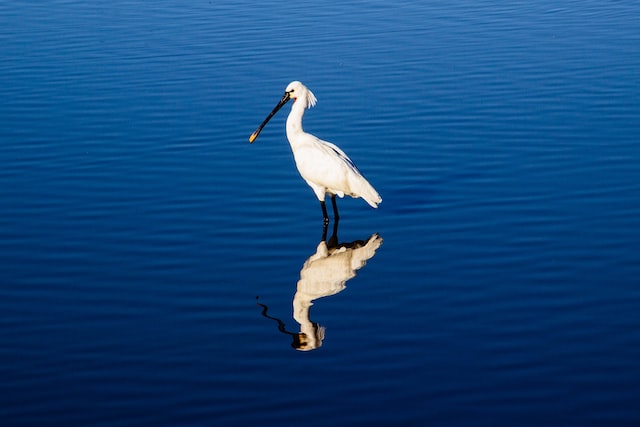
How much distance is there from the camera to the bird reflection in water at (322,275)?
10.4 m

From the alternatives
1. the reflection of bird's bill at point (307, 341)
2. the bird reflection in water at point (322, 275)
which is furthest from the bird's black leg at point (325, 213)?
the reflection of bird's bill at point (307, 341)

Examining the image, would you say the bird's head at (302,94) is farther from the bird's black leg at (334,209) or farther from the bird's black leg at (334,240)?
the bird's black leg at (334,240)

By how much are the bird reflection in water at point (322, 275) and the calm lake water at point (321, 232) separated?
0.14ft

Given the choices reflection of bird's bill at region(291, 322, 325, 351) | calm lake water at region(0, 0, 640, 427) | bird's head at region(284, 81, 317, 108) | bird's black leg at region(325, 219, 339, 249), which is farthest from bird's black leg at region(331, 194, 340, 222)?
reflection of bird's bill at region(291, 322, 325, 351)

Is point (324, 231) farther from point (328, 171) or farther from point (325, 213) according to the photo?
point (328, 171)

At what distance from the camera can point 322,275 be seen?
39.9ft

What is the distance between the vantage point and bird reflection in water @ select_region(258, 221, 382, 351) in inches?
411

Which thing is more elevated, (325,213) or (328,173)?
(328,173)

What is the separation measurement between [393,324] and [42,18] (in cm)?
1805

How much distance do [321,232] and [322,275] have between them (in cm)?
139

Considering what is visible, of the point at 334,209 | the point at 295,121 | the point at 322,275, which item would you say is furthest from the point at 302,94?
the point at 322,275

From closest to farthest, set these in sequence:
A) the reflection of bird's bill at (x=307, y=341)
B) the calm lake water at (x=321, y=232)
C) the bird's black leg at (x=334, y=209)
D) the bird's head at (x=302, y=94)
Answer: the calm lake water at (x=321, y=232), the reflection of bird's bill at (x=307, y=341), the bird's black leg at (x=334, y=209), the bird's head at (x=302, y=94)

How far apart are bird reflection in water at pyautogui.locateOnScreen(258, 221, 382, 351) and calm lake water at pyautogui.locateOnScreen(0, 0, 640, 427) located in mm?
42

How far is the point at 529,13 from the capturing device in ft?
85.9
